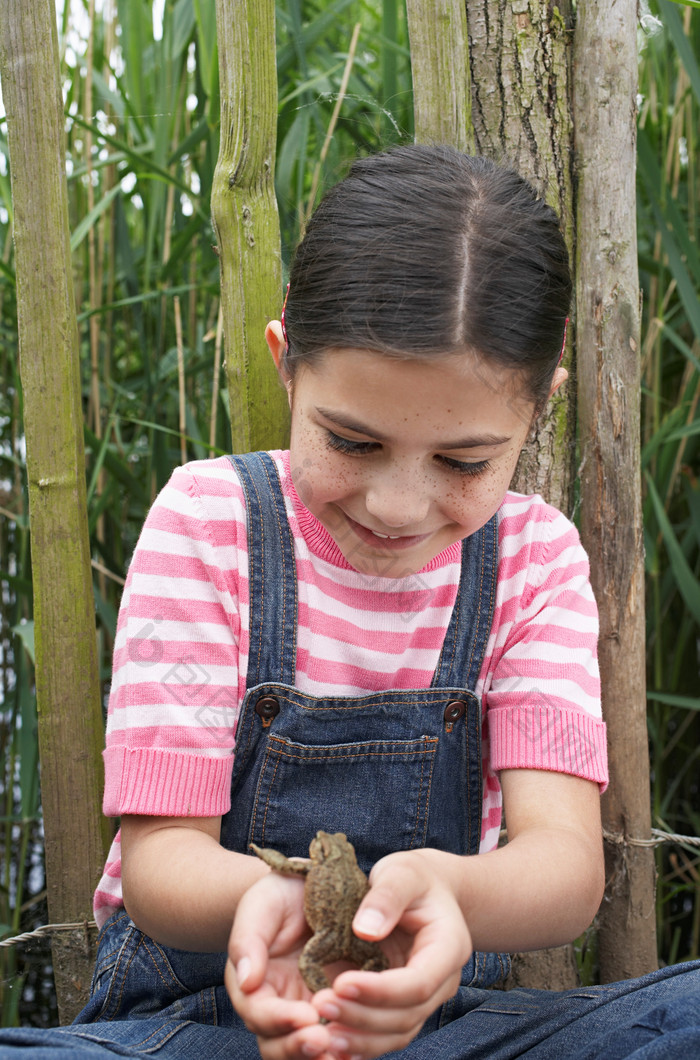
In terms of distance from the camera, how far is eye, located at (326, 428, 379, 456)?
30.8 inches

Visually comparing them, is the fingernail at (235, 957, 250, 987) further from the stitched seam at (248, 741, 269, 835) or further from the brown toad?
the stitched seam at (248, 741, 269, 835)

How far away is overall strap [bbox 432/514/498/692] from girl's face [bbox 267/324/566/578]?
0.42ft

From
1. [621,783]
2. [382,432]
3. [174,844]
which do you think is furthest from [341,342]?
[621,783]

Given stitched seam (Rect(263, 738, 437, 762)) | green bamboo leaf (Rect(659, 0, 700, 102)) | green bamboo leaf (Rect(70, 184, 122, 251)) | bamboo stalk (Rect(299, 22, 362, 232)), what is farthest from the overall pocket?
green bamboo leaf (Rect(659, 0, 700, 102))

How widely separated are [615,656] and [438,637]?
0.29 metres

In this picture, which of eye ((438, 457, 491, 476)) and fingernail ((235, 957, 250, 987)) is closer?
fingernail ((235, 957, 250, 987))

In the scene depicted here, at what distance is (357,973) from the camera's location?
58 cm

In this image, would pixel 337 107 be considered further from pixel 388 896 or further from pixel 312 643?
pixel 388 896

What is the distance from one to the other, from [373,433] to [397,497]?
0.06m

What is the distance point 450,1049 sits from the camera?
2.72ft

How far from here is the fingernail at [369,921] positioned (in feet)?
1.93

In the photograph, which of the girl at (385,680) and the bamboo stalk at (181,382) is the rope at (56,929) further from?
the bamboo stalk at (181,382)

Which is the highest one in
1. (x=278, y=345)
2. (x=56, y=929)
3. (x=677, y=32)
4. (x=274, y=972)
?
(x=677, y=32)

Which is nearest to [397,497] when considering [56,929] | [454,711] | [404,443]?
[404,443]
